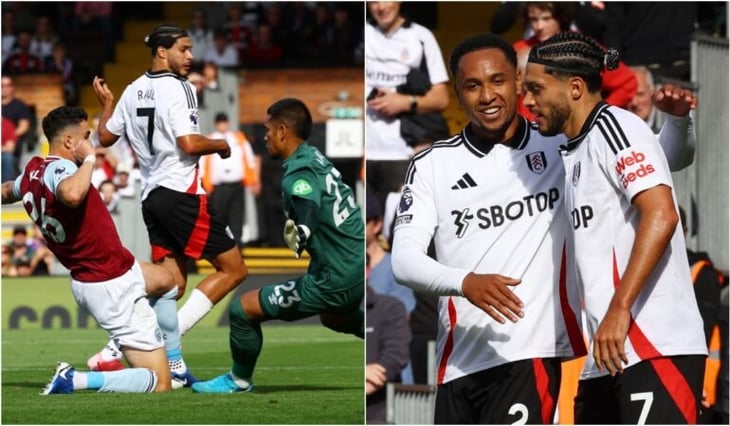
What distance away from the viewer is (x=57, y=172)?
6328 mm

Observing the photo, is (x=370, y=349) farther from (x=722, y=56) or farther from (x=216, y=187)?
(x=722, y=56)

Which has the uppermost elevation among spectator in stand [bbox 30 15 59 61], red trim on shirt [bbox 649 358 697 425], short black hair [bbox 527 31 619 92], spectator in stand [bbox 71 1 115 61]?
spectator in stand [bbox 71 1 115 61]

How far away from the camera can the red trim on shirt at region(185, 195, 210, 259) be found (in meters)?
6.58

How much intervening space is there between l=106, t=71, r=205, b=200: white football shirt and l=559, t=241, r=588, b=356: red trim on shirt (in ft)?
6.76

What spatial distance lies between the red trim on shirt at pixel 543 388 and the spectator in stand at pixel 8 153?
538 cm

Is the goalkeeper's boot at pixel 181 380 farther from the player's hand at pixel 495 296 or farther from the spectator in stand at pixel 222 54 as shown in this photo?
the spectator in stand at pixel 222 54

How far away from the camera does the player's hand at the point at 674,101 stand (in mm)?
4559

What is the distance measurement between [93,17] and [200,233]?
13092 millimetres

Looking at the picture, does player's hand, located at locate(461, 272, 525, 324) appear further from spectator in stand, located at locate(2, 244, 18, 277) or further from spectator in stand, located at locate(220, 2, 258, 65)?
spectator in stand, located at locate(220, 2, 258, 65)

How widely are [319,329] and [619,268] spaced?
5.46 m

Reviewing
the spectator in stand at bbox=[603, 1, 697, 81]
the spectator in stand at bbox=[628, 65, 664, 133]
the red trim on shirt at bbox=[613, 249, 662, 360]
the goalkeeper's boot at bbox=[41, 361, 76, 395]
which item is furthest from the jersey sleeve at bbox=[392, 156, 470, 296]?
the spectator in stand at bbox=[603, 1, 697, 81]

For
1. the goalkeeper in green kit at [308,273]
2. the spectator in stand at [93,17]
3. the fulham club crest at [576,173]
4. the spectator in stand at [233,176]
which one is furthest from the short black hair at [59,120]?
the spectator in stand at [93,17]

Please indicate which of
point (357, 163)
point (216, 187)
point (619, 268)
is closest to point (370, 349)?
point (357, 163)

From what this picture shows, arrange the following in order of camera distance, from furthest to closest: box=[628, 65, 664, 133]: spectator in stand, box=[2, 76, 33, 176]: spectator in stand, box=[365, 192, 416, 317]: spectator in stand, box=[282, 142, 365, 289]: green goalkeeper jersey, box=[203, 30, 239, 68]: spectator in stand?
box=[203, 30, 239, 68]: spectator in stand, box=[2, 76, 33, 176]: spectator in stand, box=[628, 65, 664, 133]: spectator in stand, box=[365, 192, 416, 317]: spectator in stand, box=[282, 142, 365, 289]: green goalkeeper jersey
